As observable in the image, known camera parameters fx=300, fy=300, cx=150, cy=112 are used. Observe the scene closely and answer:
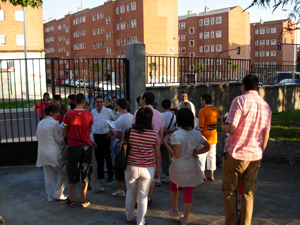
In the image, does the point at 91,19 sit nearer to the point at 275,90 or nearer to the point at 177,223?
the point at 275,90

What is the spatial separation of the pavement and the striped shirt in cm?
101

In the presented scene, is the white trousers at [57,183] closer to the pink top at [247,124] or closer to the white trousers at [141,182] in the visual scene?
the white trousers at [141,182]

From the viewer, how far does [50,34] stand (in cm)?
9369

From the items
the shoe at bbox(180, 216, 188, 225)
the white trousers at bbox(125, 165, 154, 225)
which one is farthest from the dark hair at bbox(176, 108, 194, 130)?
the shoe at bbox(180, 216, 188, 225)

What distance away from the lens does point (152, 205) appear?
16.9 feet

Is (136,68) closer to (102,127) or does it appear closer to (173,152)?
(102,127)

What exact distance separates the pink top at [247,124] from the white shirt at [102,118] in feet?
10.3

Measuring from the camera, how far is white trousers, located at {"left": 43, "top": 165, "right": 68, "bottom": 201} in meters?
5.42

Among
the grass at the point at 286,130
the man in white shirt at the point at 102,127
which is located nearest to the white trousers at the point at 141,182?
the man in white shirt at the point at 102,127

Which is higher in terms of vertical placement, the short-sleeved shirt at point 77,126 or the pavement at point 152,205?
the short-sleeved shirt at point 77,126

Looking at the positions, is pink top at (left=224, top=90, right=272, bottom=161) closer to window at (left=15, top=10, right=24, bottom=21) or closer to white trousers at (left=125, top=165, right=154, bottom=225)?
white trousers at (left=125, top=165, right=154, bottom=225)

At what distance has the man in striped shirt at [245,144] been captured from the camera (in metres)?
3.79

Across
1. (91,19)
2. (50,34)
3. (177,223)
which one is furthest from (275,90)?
(50,34)

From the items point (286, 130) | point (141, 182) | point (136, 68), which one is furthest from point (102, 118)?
point (286, 130)
